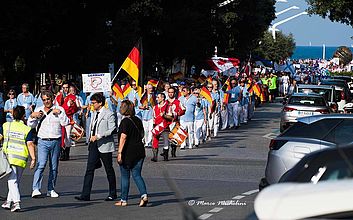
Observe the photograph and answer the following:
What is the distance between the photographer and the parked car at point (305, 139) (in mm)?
13116

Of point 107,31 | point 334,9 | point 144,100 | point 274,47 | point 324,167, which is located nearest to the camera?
point 324,167

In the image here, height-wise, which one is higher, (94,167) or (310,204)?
(310,204)

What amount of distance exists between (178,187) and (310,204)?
474 inches

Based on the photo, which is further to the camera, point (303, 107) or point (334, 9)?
point (334, 9)

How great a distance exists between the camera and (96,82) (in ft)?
86.1

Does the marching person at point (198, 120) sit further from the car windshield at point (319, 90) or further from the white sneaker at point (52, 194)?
the white sneaker at point (52, 194)

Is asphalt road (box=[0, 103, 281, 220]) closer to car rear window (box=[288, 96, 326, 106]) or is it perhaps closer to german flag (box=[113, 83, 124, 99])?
german flag (box=[113, 83, 124, 99])

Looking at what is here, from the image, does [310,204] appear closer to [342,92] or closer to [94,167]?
[94,167]

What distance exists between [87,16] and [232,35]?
28230mm

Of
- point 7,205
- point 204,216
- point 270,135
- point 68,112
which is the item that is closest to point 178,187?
point 204,216

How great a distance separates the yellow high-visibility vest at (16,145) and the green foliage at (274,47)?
83221 millimetres

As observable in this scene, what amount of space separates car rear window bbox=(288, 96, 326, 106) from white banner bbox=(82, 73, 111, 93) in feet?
27.6

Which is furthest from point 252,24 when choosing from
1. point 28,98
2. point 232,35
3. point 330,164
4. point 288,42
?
point 330,164

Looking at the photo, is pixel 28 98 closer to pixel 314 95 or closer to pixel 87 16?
pixel 314 95
